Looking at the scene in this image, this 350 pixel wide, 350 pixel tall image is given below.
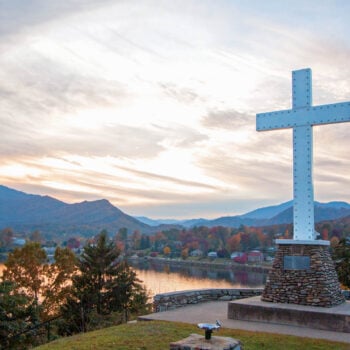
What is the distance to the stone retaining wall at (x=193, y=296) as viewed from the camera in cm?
1109

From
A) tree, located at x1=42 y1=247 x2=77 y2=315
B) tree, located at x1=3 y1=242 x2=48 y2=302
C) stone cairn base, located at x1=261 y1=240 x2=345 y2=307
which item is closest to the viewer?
stone cairn base, located at x1=261 y1=240 x2=345 y2=307

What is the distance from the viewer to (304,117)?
10.2 metres

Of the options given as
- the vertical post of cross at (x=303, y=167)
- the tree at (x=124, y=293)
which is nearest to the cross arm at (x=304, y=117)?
the vertical post of cross at (x=303, y=167)

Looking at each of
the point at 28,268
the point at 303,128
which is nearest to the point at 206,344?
the point at 303,128

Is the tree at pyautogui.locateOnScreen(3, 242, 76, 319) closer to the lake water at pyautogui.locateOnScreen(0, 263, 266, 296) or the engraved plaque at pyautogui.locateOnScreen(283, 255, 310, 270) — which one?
the lake water at pyautogui.locateOnScreen(0, 263, 266, 296)

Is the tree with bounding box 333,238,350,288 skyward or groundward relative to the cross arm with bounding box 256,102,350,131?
groundward

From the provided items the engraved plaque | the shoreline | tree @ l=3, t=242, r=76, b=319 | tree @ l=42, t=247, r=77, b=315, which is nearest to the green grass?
the engraved plaque

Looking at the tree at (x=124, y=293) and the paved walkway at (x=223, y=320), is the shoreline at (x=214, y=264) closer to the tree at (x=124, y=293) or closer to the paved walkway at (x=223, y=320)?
the tree at (x=124, y=293)

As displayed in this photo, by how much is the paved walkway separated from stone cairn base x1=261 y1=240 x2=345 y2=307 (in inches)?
30.1

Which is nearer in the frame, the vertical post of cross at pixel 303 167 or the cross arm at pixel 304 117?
the cross arm at pixel 304 117

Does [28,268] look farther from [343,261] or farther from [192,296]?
[192,296]

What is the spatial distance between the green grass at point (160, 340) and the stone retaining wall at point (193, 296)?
253cm

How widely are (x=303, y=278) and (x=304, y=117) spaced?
136 inches

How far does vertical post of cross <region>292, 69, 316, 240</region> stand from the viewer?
993cm
